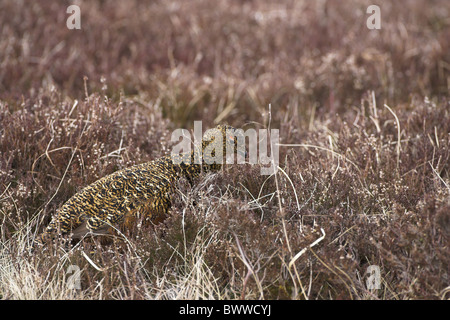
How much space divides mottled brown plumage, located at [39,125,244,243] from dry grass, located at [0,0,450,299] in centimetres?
10

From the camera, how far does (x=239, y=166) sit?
3000 mm

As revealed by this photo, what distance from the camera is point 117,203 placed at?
8.52 ft

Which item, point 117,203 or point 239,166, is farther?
point 239,166

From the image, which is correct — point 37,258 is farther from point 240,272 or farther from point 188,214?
point 240,272

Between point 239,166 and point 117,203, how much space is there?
2.68ft

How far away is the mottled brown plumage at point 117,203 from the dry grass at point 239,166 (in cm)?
10

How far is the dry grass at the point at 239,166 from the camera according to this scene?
231 centimetres

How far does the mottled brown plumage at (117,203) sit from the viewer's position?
8.44 ft

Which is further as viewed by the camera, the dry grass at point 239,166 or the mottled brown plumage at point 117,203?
the mottled brown plumage at point 117,203

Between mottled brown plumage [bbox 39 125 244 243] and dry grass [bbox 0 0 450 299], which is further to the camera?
mottled brown plumage [bbox 39 125 244 243]

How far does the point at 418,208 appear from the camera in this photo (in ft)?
8.45

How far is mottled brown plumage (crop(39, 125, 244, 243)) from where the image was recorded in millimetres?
2572
